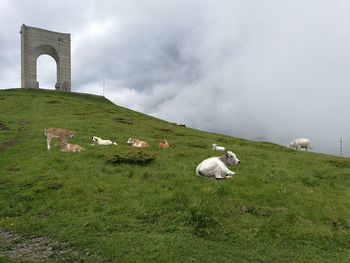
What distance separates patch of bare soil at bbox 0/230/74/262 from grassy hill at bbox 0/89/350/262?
31 mm

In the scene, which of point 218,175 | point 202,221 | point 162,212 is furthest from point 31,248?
point 218,175

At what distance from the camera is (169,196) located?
17.3 meters

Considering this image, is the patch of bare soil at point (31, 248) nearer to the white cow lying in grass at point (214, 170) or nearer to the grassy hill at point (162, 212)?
the grassy hill at point (162, 212)

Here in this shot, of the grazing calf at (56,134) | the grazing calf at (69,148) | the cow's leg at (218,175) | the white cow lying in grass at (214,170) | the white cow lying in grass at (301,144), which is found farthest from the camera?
the white cow lying in grass at (301,144)

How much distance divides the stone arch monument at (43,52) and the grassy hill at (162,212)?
88541 millimetres

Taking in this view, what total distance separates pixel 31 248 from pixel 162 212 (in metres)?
5.15

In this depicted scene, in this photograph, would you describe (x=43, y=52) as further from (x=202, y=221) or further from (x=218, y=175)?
(x=202, y=221)

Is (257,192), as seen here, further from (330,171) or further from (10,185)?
(10,185)

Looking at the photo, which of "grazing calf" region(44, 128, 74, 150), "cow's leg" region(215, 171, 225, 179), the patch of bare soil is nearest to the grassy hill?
the patch of bare soil

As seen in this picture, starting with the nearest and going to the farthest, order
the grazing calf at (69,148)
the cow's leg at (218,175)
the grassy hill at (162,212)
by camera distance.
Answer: the grassy hill at (162,212) < the cow's leg at (218,175) < the grazing calf at (69,148)

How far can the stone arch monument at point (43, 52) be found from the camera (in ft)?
354

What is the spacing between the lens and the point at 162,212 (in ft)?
52.8

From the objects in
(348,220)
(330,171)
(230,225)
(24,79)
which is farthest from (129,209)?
(24,79)

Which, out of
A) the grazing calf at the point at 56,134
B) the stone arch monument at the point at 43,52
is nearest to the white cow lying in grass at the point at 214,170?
the grazing calf at the point at 56,134
